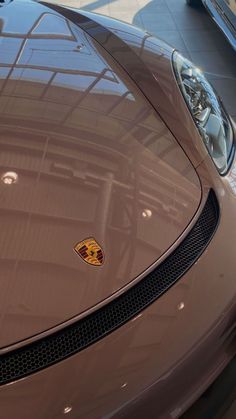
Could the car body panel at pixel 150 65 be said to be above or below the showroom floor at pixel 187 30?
above

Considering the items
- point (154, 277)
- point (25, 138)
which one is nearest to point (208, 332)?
point (154, 277)

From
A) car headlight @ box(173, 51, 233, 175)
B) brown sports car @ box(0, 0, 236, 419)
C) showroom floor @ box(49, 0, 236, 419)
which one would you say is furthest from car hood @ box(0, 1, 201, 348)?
showroom floor @ box(49, 0, 236, 419)

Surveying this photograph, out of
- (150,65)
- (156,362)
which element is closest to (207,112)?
(150,65)

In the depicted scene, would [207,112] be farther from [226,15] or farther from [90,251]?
[226,15]

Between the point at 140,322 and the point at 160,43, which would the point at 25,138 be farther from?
the point at 160,43

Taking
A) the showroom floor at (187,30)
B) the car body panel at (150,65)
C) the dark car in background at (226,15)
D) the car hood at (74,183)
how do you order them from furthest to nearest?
the showroom floor at (187,30) → the dark car in background at (226,15) → the car body panel at (150,65) → the car hood at (74,183)

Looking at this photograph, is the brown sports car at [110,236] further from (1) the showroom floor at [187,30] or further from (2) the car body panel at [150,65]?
(1) the showroom floor at [187,30]

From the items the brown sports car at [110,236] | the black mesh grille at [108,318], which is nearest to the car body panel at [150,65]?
the brown sports car at [110,236]

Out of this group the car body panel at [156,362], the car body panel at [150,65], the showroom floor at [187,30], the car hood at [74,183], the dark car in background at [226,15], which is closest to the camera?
the car body panel at [156,362]

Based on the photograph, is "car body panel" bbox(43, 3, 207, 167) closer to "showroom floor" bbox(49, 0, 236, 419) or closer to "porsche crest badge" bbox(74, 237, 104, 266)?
"porsche crest badge" bbox(74, 237, 104, 266)
